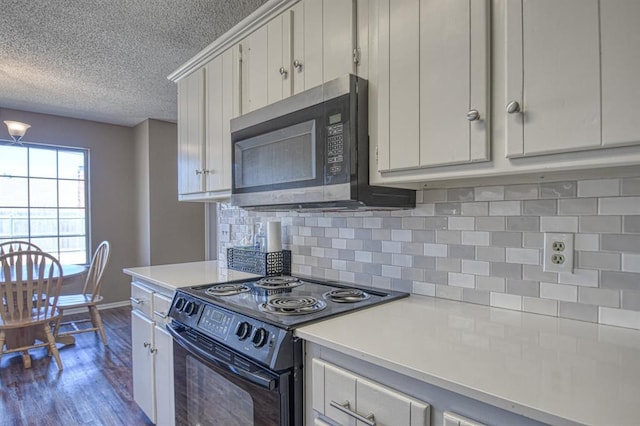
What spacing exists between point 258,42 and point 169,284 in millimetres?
1333

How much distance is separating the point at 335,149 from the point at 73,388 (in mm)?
2712

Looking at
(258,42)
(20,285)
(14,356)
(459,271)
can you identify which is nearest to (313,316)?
(459,271)

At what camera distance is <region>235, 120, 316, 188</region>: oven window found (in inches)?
57.0

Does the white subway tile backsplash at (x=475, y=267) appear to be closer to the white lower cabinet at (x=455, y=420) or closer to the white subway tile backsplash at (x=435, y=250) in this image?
the white subway tile backsplash at (x=435, y=250)

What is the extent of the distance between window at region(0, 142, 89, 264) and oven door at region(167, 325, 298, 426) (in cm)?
384

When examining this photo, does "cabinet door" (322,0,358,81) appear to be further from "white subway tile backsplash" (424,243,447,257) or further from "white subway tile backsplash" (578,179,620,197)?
"white subway tile backsplash" (578,179,620,197)

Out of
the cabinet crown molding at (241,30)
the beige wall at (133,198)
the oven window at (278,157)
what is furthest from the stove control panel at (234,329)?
the beige wall at (133,198)

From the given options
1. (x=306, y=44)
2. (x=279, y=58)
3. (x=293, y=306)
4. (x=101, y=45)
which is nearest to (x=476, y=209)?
(x=293, y=306)

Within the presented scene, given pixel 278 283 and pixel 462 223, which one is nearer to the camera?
pixel 462 223

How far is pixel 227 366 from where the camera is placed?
4.00 ft

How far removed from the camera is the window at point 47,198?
4.13 meters

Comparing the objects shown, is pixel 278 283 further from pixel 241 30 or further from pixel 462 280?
pixel 241 30

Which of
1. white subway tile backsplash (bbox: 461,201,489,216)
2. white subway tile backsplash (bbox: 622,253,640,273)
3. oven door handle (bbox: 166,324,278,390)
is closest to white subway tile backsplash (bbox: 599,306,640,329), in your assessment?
white subway tile backsplash (bbox: 622,253,640,273)

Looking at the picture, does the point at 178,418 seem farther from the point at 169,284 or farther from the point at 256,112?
the point at 256,112
